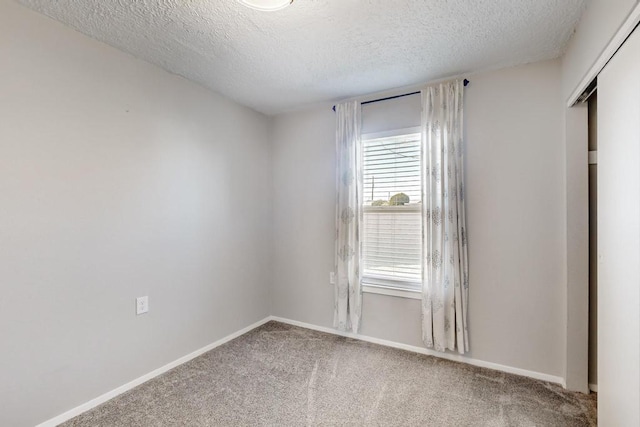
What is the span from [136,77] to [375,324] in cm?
286

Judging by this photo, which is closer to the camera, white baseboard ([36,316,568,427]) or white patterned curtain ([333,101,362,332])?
white baseboard ([36,316,568,427])

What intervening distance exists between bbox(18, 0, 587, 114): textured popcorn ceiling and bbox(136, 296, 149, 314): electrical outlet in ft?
5.79

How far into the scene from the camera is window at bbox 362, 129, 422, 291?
2.80 m

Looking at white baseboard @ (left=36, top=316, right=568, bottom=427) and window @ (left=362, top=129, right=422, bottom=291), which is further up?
window @ (left=362, top=129, right=422, bottom=291)

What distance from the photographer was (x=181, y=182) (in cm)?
260

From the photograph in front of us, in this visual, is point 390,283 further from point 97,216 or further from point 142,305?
point 97,216

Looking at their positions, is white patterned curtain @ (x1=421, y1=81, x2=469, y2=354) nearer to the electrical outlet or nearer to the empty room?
the empty room

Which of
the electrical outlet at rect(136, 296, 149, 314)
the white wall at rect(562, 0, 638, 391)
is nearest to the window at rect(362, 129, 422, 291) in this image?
the white wall at rect(562, 0, 638, 391)

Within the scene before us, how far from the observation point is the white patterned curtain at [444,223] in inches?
99.0

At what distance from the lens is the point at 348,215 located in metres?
3.02

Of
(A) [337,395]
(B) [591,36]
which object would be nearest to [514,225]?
(B) [591,36]

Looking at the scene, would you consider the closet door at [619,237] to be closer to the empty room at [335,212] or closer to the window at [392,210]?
the empty room at [335,212]

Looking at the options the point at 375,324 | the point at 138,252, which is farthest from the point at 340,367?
the point at 138,252

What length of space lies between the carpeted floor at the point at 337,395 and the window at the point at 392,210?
0.71 metres
